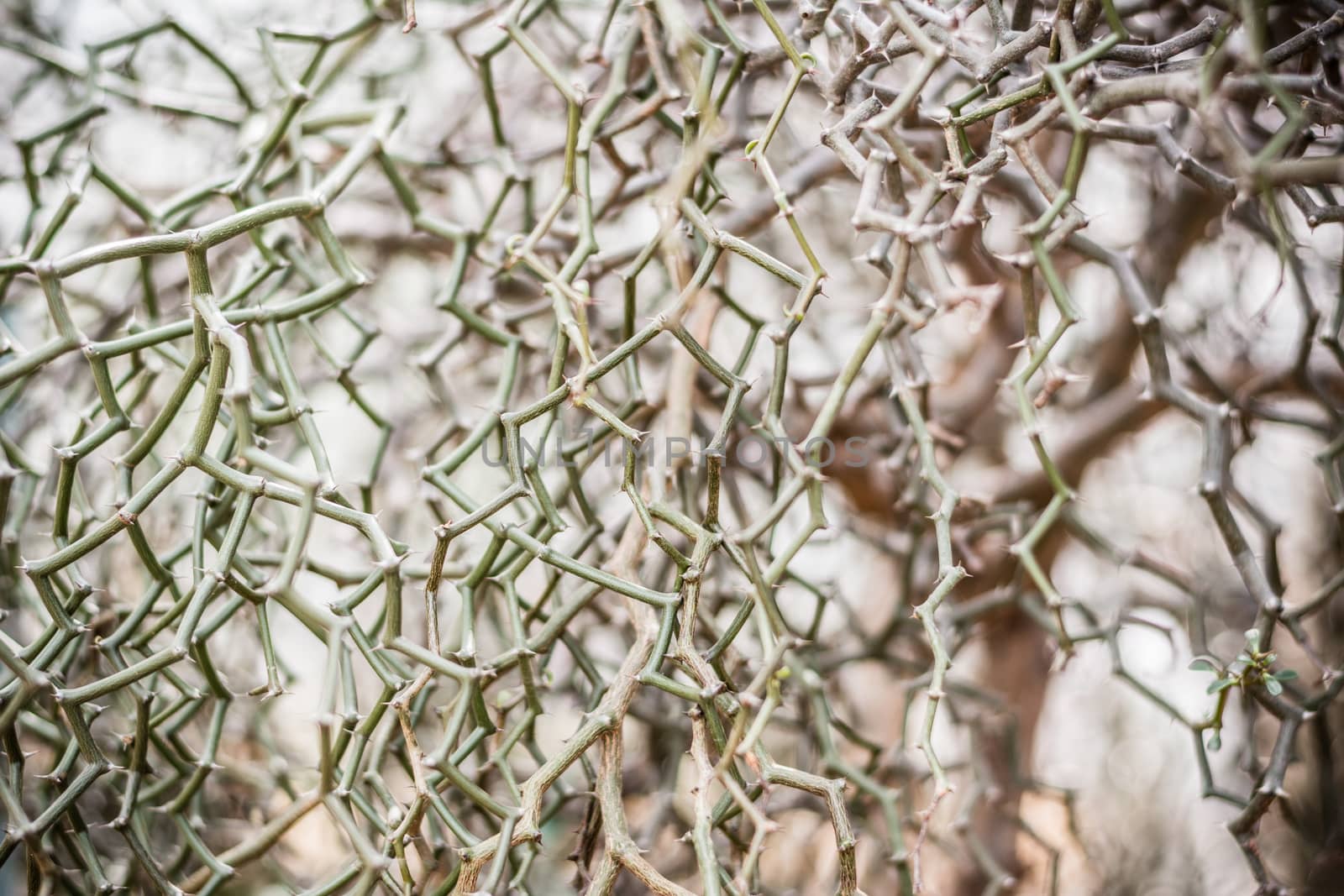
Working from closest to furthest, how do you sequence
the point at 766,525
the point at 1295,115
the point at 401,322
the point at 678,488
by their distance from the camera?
the point at 1295,115, the point at 766,525, the point at 678,488, the point at 401,322

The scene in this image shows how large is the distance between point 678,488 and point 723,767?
0.98 feet

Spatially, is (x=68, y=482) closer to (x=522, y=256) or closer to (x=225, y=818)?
(x=522, y=256)

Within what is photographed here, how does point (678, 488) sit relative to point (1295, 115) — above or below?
below

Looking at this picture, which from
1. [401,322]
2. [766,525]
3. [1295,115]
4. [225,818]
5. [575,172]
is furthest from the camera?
[401,322]

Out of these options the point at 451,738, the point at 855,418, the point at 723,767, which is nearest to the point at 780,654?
the point at 723,767

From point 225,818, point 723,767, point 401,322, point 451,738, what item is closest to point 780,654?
point 723,767

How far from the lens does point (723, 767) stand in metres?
0.45

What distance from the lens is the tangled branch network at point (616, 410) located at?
0.50m

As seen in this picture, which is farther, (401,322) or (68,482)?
(401,322)

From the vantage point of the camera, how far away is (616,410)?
2.50ft

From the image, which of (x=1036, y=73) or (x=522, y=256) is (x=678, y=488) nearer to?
(x=522, y=256)

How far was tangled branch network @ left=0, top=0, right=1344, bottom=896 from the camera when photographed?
50 centimetres

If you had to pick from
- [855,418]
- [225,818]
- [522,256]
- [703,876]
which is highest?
[522,256]

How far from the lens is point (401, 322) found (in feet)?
4.54
